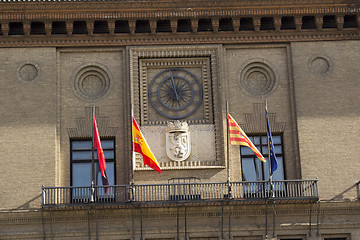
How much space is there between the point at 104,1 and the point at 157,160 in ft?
22.3

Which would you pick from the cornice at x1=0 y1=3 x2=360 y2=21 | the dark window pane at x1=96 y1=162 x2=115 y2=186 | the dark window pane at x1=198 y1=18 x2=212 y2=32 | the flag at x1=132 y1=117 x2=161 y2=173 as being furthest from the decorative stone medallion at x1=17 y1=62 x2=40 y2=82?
the dark window pane at x1=198 y1=18 x2=212 y2=32

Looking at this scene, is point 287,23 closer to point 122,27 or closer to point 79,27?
point 122,27

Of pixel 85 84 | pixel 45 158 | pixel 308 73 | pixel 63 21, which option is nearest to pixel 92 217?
pixel 45 158

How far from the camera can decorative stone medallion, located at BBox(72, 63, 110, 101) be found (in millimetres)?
35688

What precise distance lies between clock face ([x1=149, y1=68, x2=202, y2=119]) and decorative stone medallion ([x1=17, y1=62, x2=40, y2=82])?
15.3 ft

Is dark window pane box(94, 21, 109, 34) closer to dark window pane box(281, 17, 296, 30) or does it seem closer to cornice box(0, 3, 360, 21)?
cornice box(0, 3, 360, 21)

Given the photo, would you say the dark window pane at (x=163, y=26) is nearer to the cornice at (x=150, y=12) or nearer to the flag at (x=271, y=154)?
the cornice at (x=150, y=12)

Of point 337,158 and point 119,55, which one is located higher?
point 119,55

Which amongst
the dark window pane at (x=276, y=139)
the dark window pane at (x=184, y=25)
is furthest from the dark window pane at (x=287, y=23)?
the dark window pane at (x=276, y=139)

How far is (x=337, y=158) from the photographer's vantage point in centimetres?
3494

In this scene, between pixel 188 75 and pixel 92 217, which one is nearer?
pixel 92 217

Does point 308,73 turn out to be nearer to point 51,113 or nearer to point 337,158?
point 337,158

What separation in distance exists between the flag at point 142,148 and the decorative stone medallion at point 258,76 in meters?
5.27

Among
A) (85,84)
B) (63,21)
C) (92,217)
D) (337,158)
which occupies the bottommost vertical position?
(92,217)
